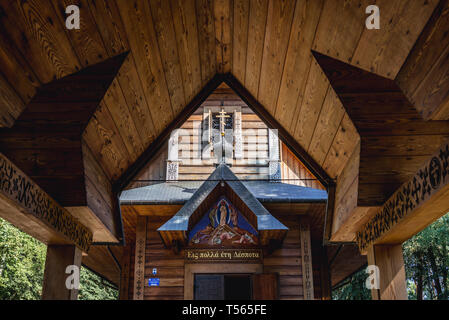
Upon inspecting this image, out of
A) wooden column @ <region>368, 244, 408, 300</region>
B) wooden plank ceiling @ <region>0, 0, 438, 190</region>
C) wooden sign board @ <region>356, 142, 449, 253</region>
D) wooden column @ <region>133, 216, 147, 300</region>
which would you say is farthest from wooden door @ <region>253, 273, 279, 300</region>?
wooden plank ceiling @ <region>0, 0, 438, 190</region>

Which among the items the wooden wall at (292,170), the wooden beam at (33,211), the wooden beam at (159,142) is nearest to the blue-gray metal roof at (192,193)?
the wooden wall at (292,170)

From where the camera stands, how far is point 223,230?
32.6 ft

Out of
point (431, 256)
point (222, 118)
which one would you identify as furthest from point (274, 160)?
point (431, 256)

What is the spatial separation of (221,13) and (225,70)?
1350 millimetres

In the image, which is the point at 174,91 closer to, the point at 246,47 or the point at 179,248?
the point at 246,47

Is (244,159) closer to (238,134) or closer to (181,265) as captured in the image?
(238,134)

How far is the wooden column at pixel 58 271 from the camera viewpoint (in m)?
5.63

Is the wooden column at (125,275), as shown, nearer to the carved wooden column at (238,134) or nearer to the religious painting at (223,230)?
the religious painting at (223,230)

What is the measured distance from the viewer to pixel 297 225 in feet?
34.0

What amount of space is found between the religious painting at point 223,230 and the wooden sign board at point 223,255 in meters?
0.15

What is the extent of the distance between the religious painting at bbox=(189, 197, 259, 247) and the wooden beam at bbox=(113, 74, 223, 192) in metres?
3.51

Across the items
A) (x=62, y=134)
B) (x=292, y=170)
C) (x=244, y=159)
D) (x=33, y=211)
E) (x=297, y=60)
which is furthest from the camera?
(x=244, y=159)

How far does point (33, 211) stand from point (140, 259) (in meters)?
5.65
